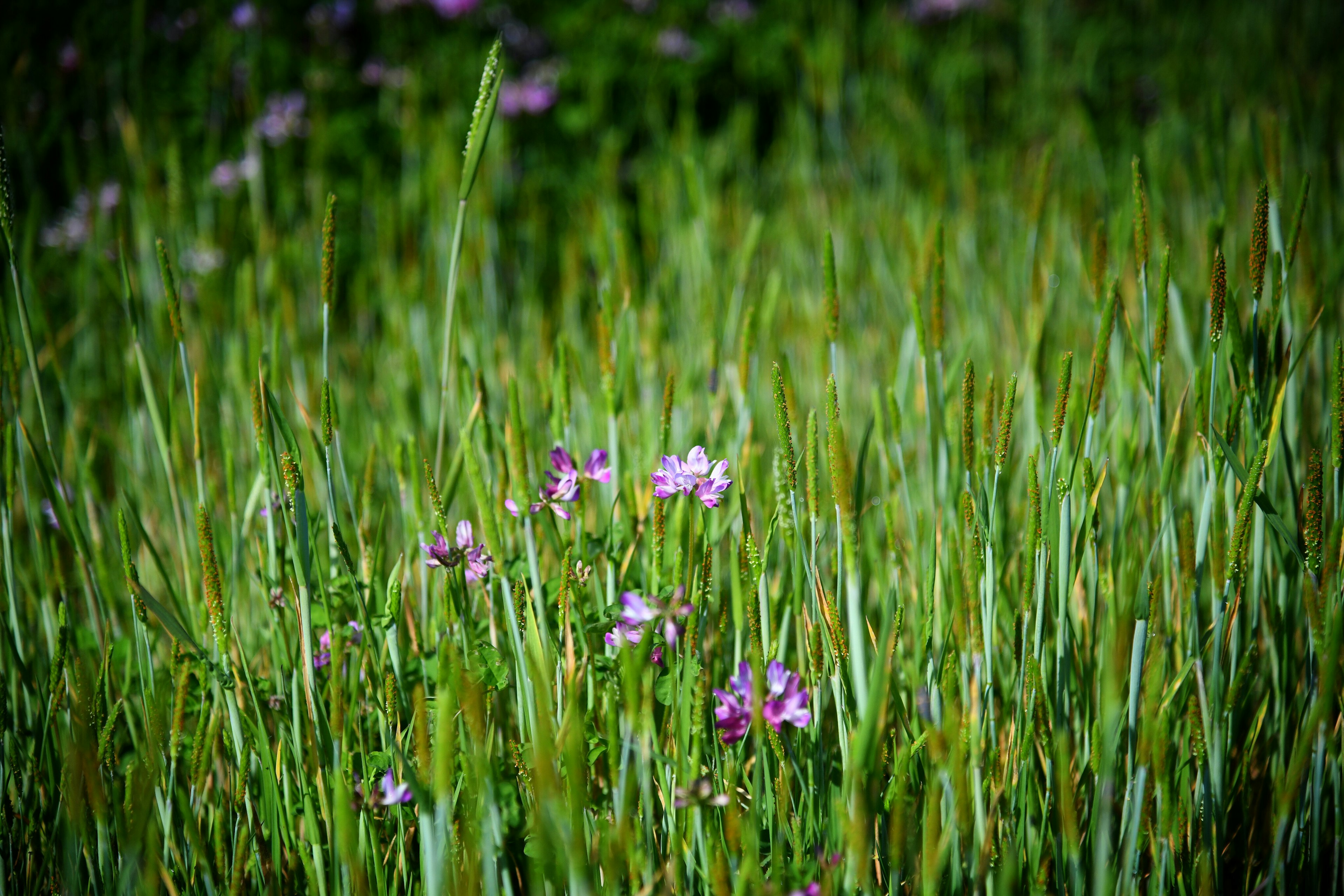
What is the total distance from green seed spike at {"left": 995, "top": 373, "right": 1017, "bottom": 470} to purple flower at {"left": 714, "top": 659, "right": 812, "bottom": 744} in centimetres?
26

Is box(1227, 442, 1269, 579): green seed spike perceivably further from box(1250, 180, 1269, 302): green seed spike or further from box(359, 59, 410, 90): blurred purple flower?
box(359, 59, 410, 90): blurred purple flower

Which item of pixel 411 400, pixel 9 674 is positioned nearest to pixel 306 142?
pixel 411 400

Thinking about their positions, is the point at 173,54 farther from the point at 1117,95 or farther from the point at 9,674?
the point at 1117,95

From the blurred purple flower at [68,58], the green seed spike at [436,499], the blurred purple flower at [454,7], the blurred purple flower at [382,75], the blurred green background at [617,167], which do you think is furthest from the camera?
the blurred purple flower at [454,7]

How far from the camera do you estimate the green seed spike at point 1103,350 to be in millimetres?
706

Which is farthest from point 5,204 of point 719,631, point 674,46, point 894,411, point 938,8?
point 938,8

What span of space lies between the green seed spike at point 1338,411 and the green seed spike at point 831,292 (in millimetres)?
422

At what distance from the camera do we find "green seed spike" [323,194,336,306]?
29.5 inches

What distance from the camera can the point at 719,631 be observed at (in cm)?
76

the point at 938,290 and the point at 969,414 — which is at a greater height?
the point at 938,290

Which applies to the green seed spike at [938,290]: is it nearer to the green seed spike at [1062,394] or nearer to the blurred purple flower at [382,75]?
the green seed spike at [1062,394]

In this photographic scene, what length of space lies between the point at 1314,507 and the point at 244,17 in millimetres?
2688

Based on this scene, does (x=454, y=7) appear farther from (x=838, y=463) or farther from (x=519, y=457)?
(x=838, y=463)

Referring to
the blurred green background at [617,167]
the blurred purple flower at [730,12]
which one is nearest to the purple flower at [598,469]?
the blurred green background at [617,167]
